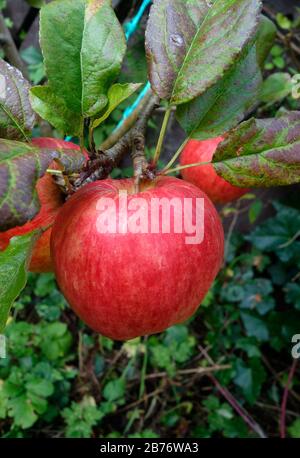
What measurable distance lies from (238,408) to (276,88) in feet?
2.88

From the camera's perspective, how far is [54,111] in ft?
1.33

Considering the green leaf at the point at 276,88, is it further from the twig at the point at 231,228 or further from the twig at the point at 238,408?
the twig at the point at 238,408

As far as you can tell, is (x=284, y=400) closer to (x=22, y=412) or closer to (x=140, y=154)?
(x=22, y=412)

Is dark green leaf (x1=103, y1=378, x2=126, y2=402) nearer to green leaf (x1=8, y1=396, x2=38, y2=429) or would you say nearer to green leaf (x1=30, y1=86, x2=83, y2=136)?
green leaf (x1=8, y1=396, x2=38, y2=429)

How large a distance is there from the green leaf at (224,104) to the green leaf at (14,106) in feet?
0.46

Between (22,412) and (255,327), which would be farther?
(255,327)

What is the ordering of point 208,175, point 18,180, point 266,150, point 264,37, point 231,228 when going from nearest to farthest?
point 18,180
point 266,150
point 264,37
point 208,175
point 231,228

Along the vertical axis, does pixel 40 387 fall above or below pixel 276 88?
below

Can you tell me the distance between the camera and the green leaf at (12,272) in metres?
0.37

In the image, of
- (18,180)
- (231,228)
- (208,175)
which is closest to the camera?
(18,180)

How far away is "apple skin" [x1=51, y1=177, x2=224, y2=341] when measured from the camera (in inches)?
15.7

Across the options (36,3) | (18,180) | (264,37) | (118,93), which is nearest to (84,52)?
(118,93)

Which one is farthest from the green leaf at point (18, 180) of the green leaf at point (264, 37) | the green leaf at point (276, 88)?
the green leaf at point (276, 88)
